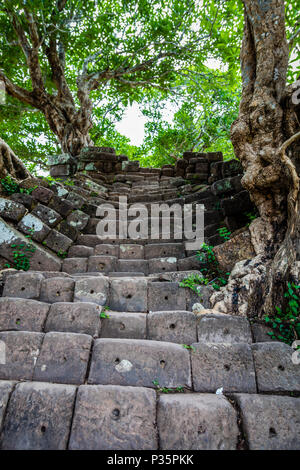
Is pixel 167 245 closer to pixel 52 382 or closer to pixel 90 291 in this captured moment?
pixel 90 291

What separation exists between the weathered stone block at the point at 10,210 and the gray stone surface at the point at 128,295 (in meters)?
1.83

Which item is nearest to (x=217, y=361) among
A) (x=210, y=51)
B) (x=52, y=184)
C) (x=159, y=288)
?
(x=159, y=288)

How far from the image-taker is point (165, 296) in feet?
8.51

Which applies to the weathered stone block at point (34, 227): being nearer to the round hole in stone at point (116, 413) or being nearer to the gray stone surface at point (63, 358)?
the gray stone surface at point (63, 358)

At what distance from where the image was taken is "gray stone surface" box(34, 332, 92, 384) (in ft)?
5.75

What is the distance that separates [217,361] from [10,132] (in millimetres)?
13790

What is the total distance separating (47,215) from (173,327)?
263 centimetres

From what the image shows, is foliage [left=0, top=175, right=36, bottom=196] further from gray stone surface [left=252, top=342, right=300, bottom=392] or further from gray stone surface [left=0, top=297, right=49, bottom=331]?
gray stone surface [left=252, top=342, right=300, bottom=392]

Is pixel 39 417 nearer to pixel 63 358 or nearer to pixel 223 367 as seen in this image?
pixel 63 358

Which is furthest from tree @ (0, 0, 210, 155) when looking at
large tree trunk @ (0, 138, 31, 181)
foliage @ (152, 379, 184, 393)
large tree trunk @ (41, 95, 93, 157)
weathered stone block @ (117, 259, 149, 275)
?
foliage @ (152, 379, 184, 393)

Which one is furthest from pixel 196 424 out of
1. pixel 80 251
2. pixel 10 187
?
pixel 10 187

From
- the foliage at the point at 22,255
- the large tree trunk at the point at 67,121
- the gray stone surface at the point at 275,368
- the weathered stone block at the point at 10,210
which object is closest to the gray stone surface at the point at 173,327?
the gray stone surface at the point at 275,368

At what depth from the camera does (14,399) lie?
1.53 metres

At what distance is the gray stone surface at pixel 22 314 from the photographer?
2.13 metres
